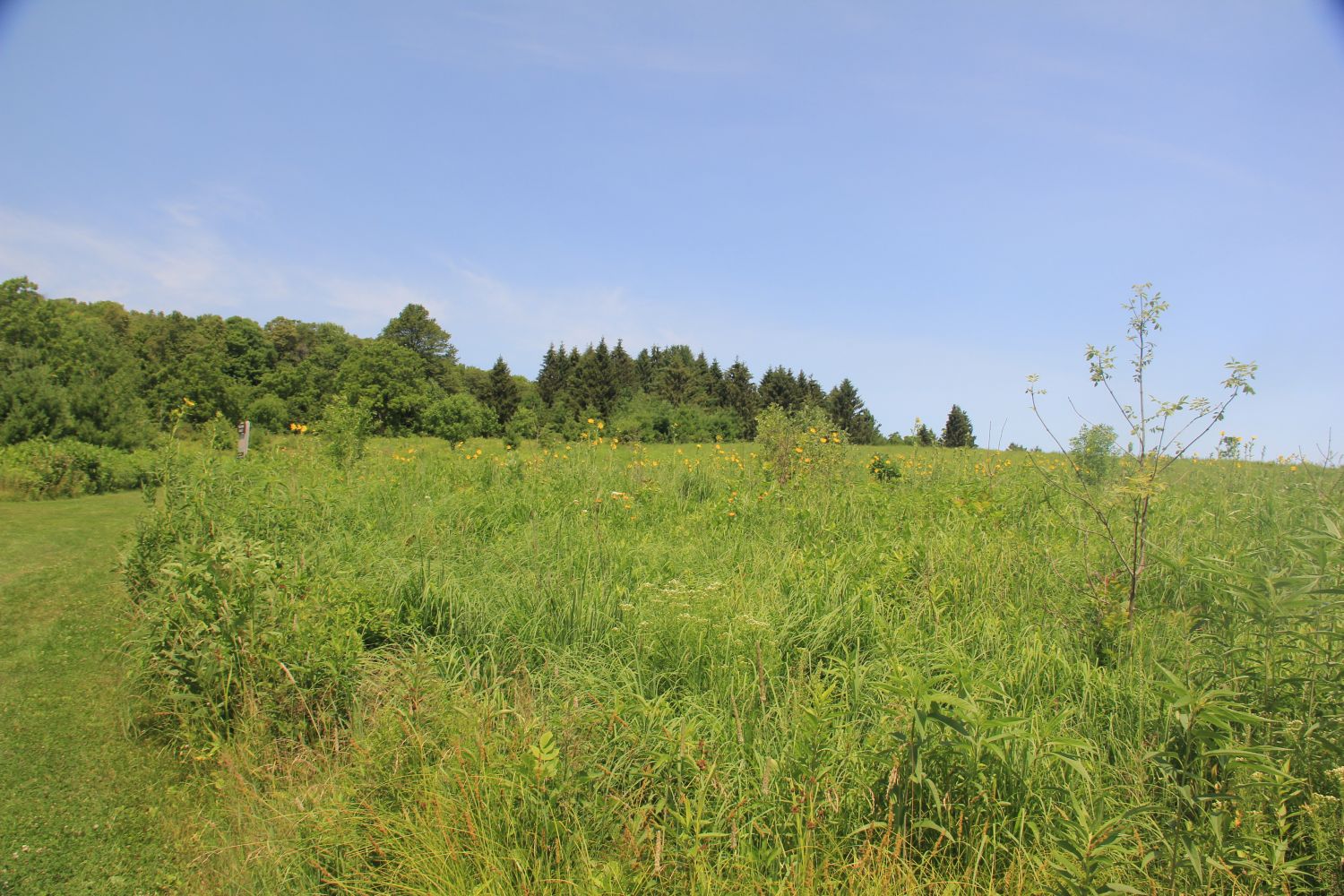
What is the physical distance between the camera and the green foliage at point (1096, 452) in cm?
857

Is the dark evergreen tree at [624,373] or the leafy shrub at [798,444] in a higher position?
the dark evergreen tree at [624,373]

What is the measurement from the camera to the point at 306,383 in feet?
173

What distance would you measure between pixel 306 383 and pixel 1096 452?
180ft

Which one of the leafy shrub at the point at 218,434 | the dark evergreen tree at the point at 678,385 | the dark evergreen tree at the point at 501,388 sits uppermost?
the dark evergreen tree at the point at 678,385

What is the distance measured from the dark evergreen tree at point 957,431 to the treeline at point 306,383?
12.8ft

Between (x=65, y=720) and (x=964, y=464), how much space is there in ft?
29.6

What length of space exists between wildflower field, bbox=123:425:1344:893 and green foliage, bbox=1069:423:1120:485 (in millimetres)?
1701

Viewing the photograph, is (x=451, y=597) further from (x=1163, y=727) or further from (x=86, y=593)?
(x=86, y=593)

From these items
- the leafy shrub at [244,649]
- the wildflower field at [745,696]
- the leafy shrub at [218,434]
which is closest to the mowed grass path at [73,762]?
the wildflower field at [745,696]

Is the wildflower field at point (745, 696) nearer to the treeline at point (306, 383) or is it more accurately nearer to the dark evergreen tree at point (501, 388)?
the treeline at point (306, 383)

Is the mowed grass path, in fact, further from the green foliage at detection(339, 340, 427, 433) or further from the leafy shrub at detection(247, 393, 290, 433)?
the green foliage at detection(339, 340, 427, 433)

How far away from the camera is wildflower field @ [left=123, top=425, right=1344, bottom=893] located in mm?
2523

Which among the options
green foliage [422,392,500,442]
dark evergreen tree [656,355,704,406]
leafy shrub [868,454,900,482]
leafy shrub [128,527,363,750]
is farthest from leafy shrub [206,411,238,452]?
dark evergreen tree [656,355,704,406]

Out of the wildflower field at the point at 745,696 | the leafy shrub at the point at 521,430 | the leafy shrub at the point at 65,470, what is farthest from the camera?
the leafy shrub at the point at 65,470
